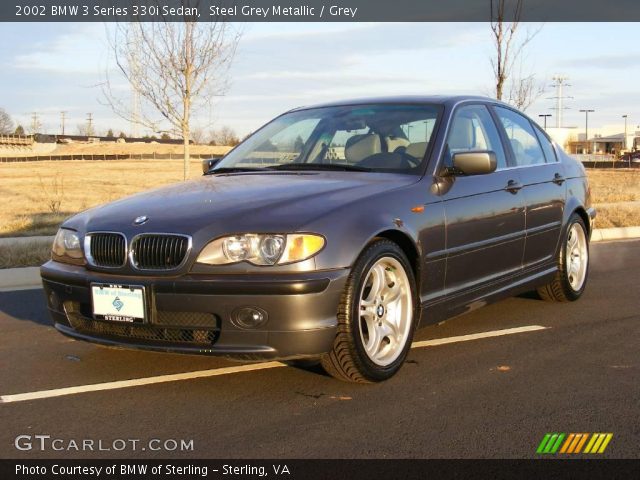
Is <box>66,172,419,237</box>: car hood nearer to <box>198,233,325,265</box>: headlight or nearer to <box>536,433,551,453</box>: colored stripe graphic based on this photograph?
<box>198,233,325,265</box>: headlight

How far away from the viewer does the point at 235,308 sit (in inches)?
151

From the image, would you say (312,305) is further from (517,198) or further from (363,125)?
(517,198)

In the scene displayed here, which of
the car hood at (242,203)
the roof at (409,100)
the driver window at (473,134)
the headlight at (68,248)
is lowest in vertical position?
the headlight at (68,248)

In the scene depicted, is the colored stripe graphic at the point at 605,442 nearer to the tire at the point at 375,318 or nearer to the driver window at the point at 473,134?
the tire at the point at 375,318

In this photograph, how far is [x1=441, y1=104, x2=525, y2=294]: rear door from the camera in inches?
192

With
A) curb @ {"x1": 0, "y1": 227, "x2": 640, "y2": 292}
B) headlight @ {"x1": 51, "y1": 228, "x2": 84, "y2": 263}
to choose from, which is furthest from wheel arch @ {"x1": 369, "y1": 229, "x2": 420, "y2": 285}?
curb @ {"x1": 0, "y1": 227, "x2": 640, "y2": 292}

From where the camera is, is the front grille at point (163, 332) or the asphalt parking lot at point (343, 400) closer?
the asphalt parking lot at point (343, 400)

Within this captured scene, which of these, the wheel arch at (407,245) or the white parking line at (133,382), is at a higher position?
the wheel arch at (407,245)

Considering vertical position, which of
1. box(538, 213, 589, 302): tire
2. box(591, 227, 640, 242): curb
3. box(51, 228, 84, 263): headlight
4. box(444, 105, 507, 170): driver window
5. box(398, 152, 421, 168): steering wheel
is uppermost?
box(444, 105, 507, 170): driver window

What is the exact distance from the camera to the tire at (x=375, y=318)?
13.2ft

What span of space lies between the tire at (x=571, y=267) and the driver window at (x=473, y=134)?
1.20 meters

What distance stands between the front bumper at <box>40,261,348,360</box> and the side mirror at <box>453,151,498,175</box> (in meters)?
1.27

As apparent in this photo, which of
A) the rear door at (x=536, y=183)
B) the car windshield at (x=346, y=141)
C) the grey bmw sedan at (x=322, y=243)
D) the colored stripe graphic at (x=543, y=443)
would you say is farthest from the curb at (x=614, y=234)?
the colored stripe graphic at (x=543, y=443)
